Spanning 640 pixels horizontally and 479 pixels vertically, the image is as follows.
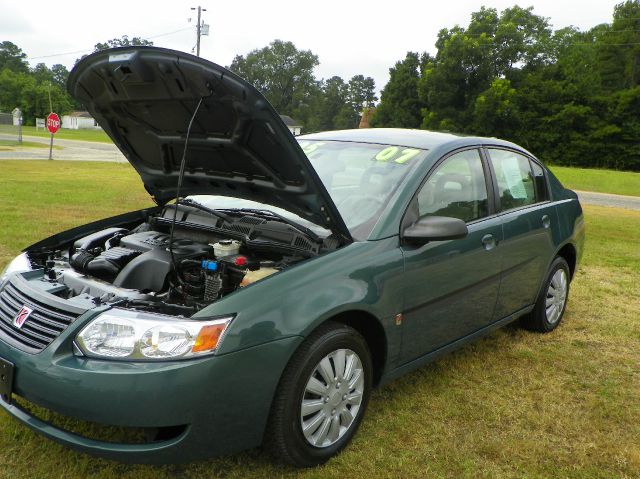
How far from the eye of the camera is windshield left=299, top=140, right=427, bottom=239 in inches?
117

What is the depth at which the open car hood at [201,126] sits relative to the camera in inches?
96.5

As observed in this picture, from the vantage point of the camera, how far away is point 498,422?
3113 mm

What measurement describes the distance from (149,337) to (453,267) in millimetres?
1701

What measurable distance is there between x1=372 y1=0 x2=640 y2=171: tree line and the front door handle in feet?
152

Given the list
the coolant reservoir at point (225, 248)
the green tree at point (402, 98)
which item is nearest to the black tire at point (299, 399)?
the coolant reservoir at point (225, 248)

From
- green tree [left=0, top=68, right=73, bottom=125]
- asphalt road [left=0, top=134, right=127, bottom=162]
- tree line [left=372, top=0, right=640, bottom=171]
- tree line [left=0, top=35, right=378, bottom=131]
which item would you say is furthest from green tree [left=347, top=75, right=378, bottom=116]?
asphalt road [left=0, top=134, right=127, bottom=162]

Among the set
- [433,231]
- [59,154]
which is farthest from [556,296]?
[59,154]

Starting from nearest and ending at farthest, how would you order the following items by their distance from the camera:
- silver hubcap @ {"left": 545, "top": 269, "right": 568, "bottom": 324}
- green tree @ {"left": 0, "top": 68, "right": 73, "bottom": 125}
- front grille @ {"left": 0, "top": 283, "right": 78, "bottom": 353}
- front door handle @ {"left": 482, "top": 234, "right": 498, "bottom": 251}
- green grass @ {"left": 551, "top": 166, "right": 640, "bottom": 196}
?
front grille @ {"left": 0, "top": 283, "right": 78, "bottom": 353}
front door handle @ {"left": 482, "top": 234, "right": 498, "bottom": 251}
silver hubcap @ {"left": 545, "top": 269, "right": 568, "bottom": 324}
green grass @ {"left": 551, "top": 166, "right": 640, "bottom": 196}
green tree @ {"left": 0, "top": 68, "right": 73, "bottom": 125}

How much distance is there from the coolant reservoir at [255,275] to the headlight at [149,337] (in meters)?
0.47

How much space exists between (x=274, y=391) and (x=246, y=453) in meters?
0.52

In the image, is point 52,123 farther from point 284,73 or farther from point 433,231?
point 284,73

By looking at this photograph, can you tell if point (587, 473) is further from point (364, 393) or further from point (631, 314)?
point (631, 314)

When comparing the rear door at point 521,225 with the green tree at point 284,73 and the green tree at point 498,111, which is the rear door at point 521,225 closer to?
the green tree at point 498,111

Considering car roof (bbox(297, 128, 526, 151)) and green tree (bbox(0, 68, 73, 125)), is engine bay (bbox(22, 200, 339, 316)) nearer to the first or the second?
car roof (bbox(297, 128, 526, 151))
